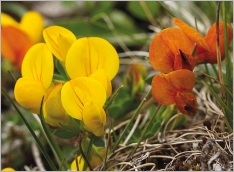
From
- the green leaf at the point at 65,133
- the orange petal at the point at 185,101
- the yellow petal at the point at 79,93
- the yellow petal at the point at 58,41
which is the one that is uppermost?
the yellow petal at the point at 58,41

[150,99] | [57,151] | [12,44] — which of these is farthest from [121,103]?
[12,44]

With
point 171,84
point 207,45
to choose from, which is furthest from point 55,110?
point 207,45

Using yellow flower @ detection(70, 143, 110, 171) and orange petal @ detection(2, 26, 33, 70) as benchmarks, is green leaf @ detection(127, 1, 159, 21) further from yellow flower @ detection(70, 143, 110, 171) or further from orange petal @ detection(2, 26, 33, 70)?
yellow flower @ detection(70, 143, 110, 171)

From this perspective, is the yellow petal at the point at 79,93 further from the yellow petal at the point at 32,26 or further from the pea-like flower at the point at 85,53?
the yellow petal at the point at 32,26

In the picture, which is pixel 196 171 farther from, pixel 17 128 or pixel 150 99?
Answer: pixel 17 128

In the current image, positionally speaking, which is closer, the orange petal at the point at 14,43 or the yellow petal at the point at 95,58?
the yellow petal at the point at 95,58

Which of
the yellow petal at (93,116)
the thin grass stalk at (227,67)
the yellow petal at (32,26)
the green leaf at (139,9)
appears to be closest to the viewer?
the yellow petal at (93,116)

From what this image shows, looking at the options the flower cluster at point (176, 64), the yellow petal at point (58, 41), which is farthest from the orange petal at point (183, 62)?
the yellow petal at point (58, 41)

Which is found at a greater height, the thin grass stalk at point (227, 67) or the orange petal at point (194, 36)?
the orange petal at point (194, 36)
